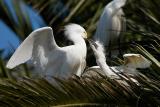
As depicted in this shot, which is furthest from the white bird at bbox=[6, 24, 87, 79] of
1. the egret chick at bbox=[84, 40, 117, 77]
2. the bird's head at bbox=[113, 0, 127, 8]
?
the bird's head at bbox=[113, 0, 127, 8]

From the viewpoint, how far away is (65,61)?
19.7ft

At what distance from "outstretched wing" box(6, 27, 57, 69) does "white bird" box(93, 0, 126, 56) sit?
2190mm

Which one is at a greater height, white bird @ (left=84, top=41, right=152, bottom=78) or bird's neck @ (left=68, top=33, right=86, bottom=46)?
white bird @ (left=84, top=41, right=152, bottom=78)

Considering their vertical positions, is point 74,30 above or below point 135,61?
below

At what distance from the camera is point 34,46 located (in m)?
5.70

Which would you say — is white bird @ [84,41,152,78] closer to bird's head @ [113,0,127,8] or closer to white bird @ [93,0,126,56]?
white bird @ [93,0,126,56]

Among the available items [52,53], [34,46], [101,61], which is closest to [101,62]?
[101,61]

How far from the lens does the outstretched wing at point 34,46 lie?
5.49 metres

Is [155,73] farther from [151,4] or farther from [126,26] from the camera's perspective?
[126,26]

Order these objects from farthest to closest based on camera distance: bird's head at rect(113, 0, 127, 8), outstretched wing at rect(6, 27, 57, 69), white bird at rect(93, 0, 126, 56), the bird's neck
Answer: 1. bird's head at rect(113, 0, 127, 8)
2. white bird at rect(93, 0, 126, 56)
3. the bird's neck
4. outstretched wing at rect(6, 27, 57, 69)

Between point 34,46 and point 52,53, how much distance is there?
269mm

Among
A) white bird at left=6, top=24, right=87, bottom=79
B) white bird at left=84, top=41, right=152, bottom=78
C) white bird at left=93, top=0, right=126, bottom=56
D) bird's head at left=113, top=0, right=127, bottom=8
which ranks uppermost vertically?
white bird at left=84, top=41, right=152, bottom=78

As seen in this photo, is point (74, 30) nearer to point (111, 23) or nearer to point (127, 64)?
point (127, 64)

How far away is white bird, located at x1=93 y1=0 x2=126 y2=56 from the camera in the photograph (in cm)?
809
